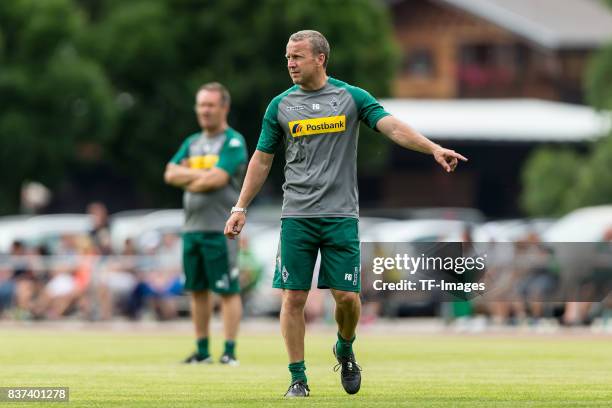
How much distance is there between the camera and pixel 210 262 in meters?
15.6

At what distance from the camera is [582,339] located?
22844 mm

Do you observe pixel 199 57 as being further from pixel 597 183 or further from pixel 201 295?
pixel 201 295

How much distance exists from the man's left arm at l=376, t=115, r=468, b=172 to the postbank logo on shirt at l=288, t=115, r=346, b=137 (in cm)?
24

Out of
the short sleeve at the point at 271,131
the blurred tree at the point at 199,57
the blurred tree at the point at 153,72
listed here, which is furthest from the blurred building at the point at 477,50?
the short sleeve at the point at 271,131

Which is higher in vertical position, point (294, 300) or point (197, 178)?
point (197, 178)

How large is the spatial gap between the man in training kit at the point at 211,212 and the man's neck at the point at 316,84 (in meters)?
4.10

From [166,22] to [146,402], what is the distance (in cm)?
4491

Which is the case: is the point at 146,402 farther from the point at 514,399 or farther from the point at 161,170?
the point at 161,170

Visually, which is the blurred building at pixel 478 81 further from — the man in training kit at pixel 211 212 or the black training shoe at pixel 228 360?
the black training shoe at pixel 228 360

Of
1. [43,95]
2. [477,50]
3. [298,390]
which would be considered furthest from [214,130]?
[477,50]

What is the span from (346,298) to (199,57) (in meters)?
44.2

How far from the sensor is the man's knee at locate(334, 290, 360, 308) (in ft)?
37.5

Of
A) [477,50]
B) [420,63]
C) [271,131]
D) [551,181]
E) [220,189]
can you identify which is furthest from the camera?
[420,63]

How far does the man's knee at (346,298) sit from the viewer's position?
450 inches
